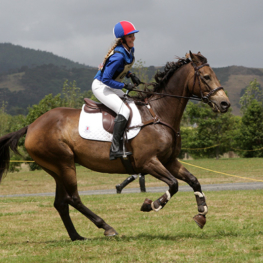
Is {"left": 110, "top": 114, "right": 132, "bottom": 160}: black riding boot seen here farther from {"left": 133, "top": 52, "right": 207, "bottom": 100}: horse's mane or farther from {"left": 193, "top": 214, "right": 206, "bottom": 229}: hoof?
{"left": 193, "top": 214, "right": 206, "bottom": 229}: hoof

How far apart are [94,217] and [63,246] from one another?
88 cm

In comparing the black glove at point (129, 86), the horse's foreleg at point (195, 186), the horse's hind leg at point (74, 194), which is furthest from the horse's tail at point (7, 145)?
the horse's foreleg at point (195, 186)

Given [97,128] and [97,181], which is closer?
[97,128]

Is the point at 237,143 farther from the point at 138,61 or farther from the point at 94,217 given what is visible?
the point at 94,217

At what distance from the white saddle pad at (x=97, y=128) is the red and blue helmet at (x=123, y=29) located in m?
1.26

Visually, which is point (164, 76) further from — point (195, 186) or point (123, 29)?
point (195, 186)

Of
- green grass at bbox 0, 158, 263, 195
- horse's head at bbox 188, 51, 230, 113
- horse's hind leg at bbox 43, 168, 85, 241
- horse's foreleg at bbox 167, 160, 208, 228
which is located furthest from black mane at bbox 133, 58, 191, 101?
green grass at bbox 0, 158, 263, 195

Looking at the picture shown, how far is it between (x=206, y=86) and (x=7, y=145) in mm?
4050

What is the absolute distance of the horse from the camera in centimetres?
697

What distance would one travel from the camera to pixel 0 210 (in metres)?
12.2

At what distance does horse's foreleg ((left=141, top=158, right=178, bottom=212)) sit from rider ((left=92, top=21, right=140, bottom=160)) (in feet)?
1.56

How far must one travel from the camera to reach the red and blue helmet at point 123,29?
7.25 meters

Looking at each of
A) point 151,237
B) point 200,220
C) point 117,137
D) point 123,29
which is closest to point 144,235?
point 151,237

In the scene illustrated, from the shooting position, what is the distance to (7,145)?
26.7 ft
